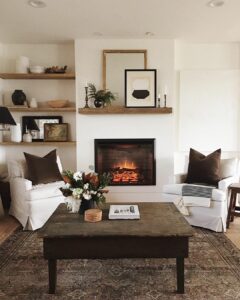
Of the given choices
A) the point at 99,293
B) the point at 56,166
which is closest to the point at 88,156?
the point at 56,166

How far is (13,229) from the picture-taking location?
3.56 m

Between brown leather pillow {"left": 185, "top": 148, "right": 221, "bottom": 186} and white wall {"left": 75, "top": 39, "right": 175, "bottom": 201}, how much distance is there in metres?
0.66

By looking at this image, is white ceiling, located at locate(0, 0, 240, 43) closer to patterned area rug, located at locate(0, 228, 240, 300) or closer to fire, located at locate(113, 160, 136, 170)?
fire, located at locate(113, 160, 136, 170)

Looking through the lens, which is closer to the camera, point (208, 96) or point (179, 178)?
point (179, 178)

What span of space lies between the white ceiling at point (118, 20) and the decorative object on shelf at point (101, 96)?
0.82 meters

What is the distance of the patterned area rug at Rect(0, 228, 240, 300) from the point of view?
211 cm

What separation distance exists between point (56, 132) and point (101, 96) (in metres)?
1.04

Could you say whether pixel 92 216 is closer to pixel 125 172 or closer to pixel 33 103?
pixel 125 172

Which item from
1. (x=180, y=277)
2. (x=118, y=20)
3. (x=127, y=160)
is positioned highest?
(x=118, y=20)

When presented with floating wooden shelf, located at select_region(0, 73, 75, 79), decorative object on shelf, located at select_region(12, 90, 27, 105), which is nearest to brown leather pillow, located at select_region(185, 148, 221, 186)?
floating wooden shelf, located at select_region(0, 73, 75, 79)

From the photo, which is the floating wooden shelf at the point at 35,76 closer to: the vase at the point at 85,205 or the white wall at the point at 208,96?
the white wall at the point at 208,96

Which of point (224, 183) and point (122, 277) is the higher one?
point (224, 183)

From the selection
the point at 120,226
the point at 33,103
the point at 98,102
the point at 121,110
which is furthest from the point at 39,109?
the point at 120,226

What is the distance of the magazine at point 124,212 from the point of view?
2410 mm
